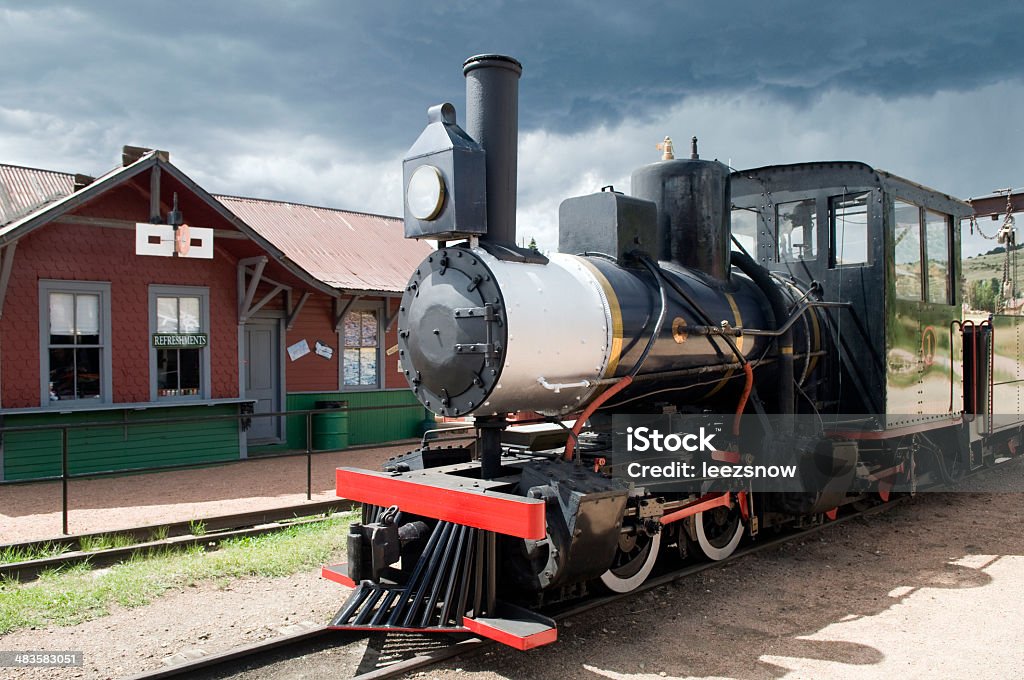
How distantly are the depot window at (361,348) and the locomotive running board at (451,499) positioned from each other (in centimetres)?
896

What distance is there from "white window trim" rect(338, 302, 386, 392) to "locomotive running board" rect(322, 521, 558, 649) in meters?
9.32

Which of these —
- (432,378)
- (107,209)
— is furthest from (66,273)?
(432,378)

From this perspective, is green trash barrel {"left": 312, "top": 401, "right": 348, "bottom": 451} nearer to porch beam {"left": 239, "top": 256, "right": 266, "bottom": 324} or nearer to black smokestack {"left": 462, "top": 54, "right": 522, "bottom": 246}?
porch beam {"left": 239, "top": 256, "right": 266, "bottom": 324}

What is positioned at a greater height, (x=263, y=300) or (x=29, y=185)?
(x=29, y=185)

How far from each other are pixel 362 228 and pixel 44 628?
41.3 feet

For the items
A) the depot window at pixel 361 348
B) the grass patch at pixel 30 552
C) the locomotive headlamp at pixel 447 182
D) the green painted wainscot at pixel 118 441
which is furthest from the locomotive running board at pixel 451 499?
the depot window at pixel 361 348

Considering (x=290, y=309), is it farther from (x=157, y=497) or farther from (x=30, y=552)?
(x=30, y=552)

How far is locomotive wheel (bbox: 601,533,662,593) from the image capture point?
502cm

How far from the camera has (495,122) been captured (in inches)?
185

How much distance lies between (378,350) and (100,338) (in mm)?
4895

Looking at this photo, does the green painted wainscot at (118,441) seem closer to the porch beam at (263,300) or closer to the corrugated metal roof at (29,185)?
the porch beam at (263,300)

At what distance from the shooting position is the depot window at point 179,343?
10727 mm

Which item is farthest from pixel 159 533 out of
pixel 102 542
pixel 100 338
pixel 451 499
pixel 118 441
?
pixel 100 338

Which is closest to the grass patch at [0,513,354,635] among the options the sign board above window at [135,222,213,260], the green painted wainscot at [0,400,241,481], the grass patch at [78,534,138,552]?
Result: the grass patch at [78,534,138,552]
